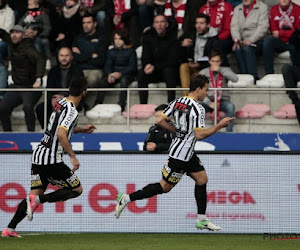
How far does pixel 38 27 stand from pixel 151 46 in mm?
2315

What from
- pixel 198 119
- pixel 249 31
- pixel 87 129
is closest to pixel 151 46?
pixel 249 31

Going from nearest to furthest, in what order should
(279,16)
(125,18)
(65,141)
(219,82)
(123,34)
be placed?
(65,141) → (219,82) → (279,16) → (123,34) → (125,18)

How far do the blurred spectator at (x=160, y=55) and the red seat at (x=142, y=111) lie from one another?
1.97 feet

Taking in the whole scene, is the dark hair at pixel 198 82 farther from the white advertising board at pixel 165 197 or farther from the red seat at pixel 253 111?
the red seat at pixel 253 111

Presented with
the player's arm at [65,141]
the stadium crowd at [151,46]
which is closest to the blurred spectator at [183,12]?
the stadium crowd at [151,46]

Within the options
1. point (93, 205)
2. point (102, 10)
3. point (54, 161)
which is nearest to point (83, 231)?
point (93, 205)

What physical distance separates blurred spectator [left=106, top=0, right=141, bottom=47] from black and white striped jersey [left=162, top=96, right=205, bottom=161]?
583 centimetres

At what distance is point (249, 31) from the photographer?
1631 centimetres

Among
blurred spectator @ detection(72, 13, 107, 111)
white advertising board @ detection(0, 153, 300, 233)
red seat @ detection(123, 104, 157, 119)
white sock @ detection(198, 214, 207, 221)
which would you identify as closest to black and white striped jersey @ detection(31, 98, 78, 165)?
white advertising board @ detection(0, 153, 300, 233)

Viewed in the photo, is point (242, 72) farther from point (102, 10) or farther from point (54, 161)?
point (54, 161)

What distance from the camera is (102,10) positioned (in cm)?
1744

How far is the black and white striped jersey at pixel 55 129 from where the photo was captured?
11102 millimetres

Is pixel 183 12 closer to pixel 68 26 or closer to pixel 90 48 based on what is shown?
pixel 90 48

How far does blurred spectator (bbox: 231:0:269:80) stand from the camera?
631 inches
